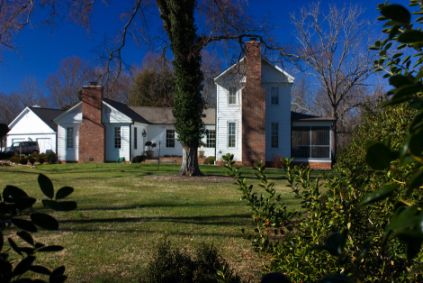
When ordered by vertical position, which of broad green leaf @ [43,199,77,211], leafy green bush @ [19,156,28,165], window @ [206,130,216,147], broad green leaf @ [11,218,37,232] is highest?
window @ [206,130,216,147]

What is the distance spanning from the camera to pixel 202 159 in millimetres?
33844

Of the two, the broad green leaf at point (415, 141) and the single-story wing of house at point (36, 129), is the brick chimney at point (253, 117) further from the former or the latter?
the broad green leaf at point (415, 141)

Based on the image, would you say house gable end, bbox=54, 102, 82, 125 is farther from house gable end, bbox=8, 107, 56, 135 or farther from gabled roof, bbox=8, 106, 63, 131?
house gable end, bbox=8, 107, 56, 135

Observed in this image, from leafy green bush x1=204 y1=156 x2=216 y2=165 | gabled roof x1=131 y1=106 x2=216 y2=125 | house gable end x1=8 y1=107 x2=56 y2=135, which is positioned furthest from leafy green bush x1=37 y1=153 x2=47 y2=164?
leafy green bush x1=204 y1=156 x2=216 y2=165

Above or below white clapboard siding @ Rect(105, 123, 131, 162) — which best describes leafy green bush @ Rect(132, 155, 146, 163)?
below

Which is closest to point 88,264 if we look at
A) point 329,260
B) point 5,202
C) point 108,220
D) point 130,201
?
point 108,220

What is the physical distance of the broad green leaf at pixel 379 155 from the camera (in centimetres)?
70

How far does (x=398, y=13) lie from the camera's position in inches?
28.1

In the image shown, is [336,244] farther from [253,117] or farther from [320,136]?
[320,136]

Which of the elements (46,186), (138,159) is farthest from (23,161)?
(46,186)

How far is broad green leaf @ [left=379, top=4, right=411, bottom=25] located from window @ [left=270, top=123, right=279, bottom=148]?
30872 millimetres

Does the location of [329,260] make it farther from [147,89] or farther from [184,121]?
[147,89]

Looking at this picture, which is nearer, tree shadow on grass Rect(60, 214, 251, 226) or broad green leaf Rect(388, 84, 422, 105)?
broad green leaf Rect(388, 84, 422, 105)

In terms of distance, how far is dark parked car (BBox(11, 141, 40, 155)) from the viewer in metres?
39.9
